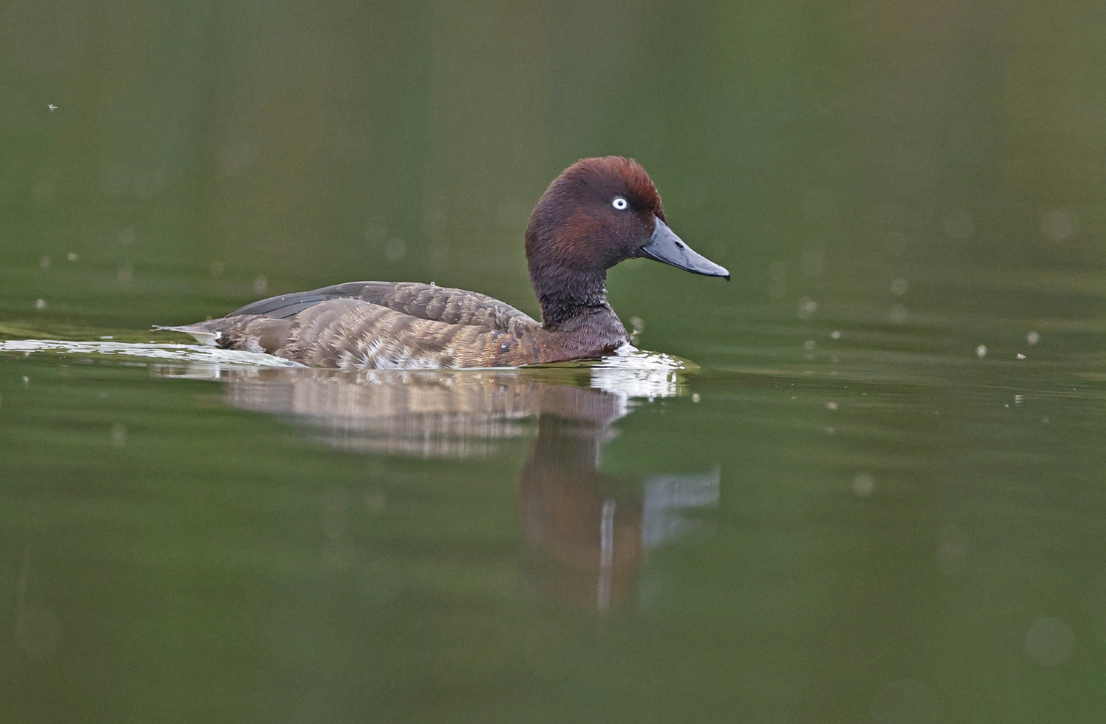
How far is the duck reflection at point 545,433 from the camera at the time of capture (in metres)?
4.84

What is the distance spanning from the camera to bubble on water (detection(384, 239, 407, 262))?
12604mm

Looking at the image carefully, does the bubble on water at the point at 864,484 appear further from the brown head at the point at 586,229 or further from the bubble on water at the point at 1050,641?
the brown head at the point at 586,229

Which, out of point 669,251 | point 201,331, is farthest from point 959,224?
point 201,331

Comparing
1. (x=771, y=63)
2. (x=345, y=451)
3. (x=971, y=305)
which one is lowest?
(x=345, y=451)

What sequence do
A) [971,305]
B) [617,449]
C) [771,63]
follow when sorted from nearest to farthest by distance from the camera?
[617,449] < [971,305] < [771,63]

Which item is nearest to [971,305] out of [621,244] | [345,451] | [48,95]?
[621,244]

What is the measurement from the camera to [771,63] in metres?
25.1

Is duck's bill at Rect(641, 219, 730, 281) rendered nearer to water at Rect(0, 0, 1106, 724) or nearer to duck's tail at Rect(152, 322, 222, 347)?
water at Rect(0, 0, 1106, 724)

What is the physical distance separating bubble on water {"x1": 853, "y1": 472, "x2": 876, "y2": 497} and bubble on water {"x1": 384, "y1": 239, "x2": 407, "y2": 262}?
7050 mm

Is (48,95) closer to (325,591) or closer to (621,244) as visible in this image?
(621,244)

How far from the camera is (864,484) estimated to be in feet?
19.3

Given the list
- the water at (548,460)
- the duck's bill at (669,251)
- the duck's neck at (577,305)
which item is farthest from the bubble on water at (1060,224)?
the duck's neck at (577,305)

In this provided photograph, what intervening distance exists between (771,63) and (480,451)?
66.1 ft

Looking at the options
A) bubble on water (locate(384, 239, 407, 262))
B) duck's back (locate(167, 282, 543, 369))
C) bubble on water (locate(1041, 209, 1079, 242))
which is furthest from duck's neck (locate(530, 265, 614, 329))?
bubble on water (locate(1041, 209, 1079, 242))
